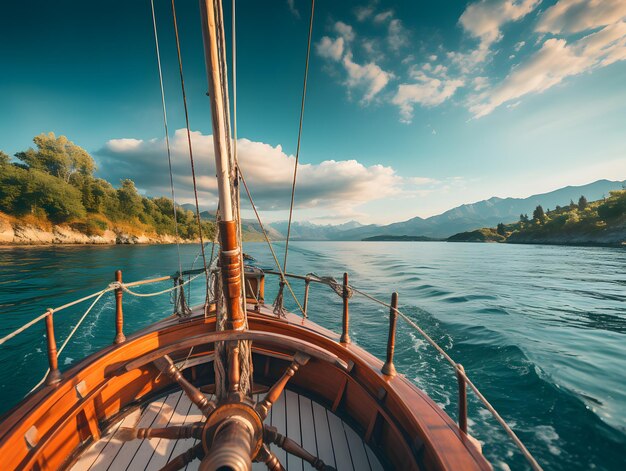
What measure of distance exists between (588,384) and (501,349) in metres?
1.64

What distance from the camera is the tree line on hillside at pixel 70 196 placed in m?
38.5

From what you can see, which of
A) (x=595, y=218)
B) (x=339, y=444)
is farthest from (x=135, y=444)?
(x=595, y=218)

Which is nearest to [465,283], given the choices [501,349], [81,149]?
[501,349]

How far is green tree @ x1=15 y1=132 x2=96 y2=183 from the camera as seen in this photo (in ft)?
160

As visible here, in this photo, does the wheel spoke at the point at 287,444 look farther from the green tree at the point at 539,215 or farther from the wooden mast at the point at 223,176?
the green tree at the point at 539,215

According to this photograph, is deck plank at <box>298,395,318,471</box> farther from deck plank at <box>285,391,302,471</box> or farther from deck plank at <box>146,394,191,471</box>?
deck plank at <box>146,394,191,471</box>

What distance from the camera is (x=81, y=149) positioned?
5562 centimetres

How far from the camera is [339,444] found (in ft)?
8.77

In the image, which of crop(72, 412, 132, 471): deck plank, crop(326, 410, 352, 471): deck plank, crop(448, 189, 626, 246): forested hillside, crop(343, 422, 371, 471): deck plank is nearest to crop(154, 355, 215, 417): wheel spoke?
crop(72, 412, 132, 471): deck plank

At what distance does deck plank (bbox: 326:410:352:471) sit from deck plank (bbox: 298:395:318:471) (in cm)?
21

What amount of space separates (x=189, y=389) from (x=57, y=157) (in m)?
73.5

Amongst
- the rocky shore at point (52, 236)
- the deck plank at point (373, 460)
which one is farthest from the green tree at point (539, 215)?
the rocky shore at point (52, 236)

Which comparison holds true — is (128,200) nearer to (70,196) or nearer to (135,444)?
(70,196)

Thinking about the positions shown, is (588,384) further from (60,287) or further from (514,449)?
(60,287)
